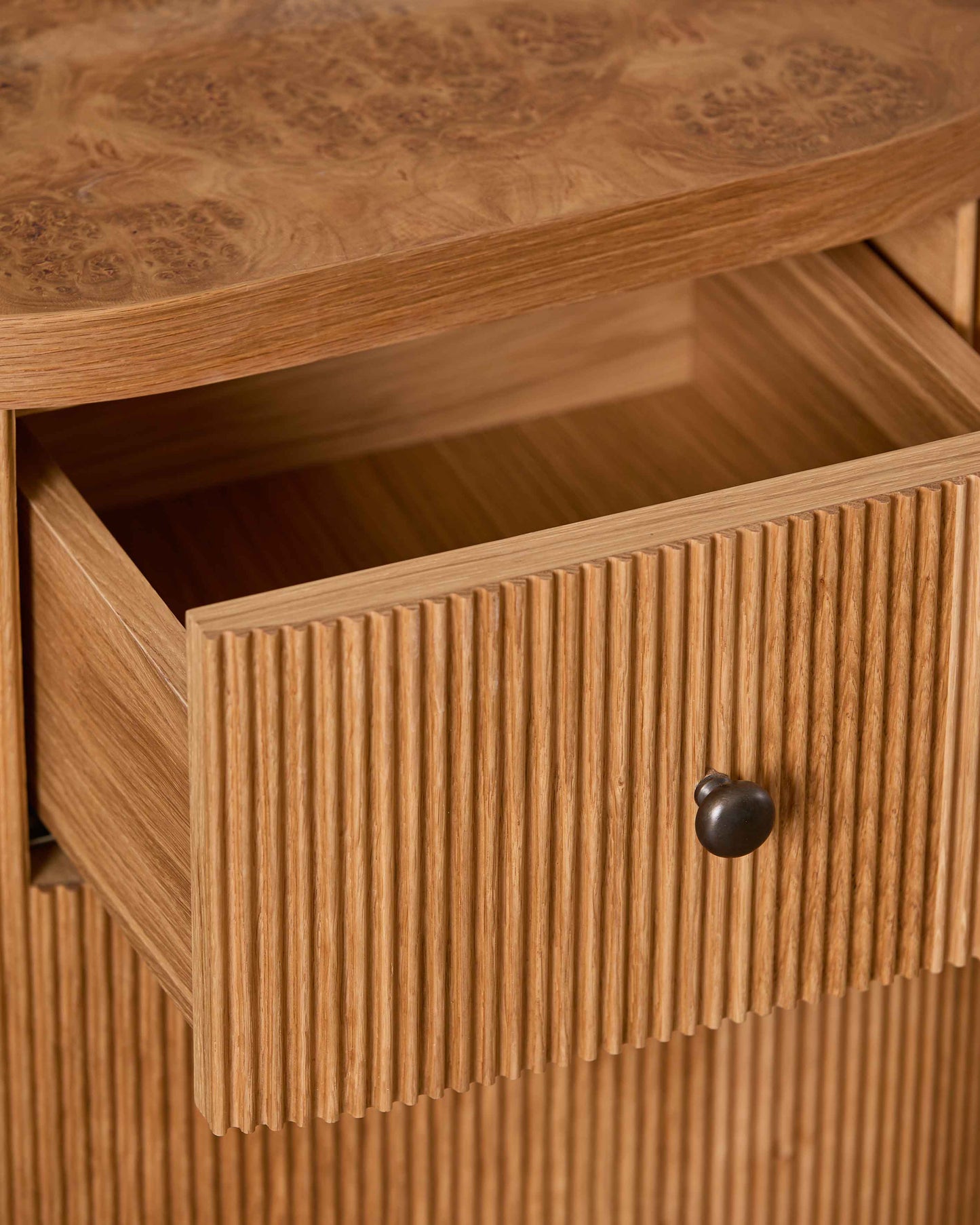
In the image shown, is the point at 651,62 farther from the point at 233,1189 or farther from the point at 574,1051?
the point at 233,1189

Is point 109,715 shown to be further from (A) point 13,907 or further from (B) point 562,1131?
(B) point 562,1131

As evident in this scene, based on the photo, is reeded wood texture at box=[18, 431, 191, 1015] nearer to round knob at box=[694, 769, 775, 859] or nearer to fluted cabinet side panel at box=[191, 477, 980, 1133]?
fluted cabinet side panel at box=[191, 477, 980, 1133]

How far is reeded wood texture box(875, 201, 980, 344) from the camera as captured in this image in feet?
2.49

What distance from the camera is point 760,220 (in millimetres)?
687

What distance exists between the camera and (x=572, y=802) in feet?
1.99

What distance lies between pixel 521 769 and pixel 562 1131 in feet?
1.10

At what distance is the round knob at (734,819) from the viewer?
1.98 ft

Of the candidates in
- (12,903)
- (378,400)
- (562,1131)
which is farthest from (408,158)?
(562,1131)

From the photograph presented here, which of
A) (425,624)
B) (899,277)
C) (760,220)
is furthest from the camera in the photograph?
(899,277)

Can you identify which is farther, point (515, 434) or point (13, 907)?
point (515, 434)

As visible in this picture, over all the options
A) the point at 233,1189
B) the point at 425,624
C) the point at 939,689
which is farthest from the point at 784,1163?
the point at 425,624

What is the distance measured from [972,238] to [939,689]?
0.21 meters

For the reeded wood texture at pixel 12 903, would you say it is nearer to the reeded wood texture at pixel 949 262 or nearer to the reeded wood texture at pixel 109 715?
the reeded wood texture at pixel 109 715

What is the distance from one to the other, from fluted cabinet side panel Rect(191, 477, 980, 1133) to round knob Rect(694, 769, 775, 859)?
0.05ft
